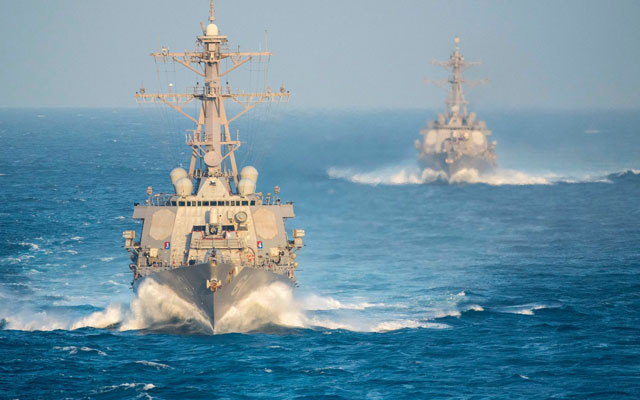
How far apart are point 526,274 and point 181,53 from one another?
Result: 2206 cm

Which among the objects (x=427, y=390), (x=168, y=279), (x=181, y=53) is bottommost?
(x=427, y=390)

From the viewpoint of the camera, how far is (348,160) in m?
114

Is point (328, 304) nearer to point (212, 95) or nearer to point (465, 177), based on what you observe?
point (212, 95)

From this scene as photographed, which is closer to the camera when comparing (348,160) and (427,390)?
(427,390)

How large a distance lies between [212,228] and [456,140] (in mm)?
68310

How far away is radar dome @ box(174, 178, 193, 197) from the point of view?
43281 millimetres

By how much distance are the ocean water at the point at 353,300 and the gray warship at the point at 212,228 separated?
3.95ft

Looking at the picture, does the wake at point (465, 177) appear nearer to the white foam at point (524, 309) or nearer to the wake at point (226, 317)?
the white foam at point (524, 309)

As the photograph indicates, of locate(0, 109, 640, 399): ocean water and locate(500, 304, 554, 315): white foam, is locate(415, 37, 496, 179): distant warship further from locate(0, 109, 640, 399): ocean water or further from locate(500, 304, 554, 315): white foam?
locate(500, 304, 554, 315): white foam

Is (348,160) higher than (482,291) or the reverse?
higher

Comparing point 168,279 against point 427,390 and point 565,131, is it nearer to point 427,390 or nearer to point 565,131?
point 427,390

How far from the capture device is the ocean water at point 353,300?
33031 millimetres

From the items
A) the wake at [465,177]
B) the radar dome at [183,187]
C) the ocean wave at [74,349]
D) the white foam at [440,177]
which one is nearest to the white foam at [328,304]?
the radar dome at [183,187]

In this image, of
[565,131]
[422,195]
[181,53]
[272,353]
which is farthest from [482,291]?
[565,131]
